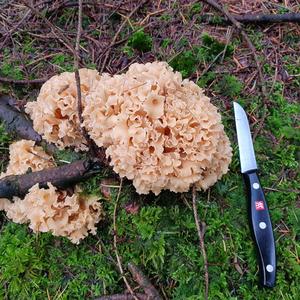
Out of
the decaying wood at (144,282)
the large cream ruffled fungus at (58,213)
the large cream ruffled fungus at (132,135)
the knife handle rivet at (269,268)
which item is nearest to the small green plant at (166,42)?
the large cream ruffled fungus at (132,135)

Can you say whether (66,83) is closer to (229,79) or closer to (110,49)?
(110,49)

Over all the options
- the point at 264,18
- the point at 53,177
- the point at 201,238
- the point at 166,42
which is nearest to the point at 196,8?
the point at 166,42

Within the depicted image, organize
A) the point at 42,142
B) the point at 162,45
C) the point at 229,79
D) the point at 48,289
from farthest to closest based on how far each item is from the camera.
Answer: the point at 162,45 → the point at 229,79 → the point at 42,142 → the point at 48,289

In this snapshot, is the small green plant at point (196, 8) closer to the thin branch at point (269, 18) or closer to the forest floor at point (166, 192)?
the forest floor at point (166, 192)

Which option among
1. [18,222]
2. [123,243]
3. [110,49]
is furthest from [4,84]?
[123,243]

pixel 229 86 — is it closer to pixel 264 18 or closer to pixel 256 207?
pixel 264 18
